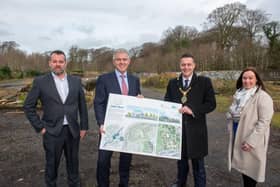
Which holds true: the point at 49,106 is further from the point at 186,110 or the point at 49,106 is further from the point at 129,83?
the point at 186,110

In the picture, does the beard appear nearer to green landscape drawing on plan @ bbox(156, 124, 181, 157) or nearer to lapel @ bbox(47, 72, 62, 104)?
lapel @ bbox(47, 72, 62, 104)

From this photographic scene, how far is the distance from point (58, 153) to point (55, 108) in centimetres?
65

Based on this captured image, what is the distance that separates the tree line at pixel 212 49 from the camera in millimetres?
30953

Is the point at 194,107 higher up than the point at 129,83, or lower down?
lower down

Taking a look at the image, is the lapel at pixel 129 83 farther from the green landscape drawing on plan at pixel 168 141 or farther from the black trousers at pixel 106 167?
the black trousers at pixel 106 167

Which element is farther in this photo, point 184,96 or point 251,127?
point 184,96

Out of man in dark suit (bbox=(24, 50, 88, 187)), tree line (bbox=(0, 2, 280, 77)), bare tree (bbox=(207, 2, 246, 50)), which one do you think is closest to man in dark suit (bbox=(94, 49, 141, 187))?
man in dark suit (bbox=(24, 50, 88, 187))

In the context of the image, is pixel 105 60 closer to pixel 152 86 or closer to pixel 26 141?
pixel 152 86

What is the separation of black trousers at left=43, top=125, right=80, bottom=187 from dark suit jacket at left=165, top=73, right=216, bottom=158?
1518 mm

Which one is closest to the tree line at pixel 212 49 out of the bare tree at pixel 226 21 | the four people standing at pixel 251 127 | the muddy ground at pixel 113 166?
the bare tree at pixel 226 21

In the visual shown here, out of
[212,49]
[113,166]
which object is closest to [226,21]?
[212,49]

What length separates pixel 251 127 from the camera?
3.04 meters

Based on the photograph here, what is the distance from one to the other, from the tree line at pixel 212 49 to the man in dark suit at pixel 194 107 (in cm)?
2960

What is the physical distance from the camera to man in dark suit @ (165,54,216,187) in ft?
10.6
